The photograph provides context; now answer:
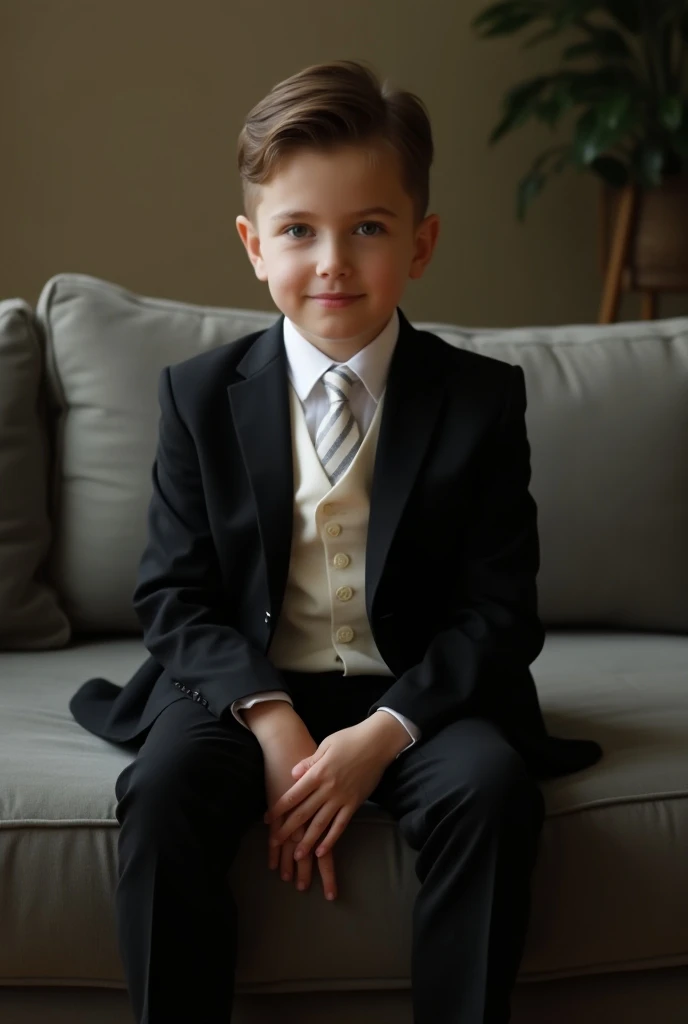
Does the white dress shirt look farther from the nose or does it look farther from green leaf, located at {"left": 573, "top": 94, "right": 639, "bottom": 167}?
green leaf, located at {"left": 573, "top": 94, "right": 639, "bottom": 167}

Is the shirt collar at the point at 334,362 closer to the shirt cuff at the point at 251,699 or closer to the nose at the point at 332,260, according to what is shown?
the nose at the point at 332,260

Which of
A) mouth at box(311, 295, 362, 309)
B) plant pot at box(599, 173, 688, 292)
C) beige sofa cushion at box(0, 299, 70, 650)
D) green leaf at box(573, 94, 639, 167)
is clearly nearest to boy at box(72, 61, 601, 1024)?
mouth at box(311, 295, 362, 309)

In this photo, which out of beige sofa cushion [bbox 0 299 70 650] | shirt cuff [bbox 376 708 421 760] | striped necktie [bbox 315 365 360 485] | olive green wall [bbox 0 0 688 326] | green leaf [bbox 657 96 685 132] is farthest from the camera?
olive green wall [bbox 0 0 688 326]

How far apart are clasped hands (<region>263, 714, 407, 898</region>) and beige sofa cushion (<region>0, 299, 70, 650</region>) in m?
0.65

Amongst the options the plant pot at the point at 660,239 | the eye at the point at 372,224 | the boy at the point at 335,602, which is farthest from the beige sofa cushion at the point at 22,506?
the plant pot at the point at 660,239

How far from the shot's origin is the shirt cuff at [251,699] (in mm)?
1215

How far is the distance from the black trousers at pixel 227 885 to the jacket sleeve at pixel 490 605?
0.09 metres

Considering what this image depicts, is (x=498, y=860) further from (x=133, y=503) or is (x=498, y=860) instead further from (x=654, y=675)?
(x=133, y=503)

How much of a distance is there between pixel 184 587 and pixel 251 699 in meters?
0.18

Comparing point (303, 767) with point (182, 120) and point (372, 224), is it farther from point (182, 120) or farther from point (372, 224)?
point (182, 120)

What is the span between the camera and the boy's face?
123 centimetres

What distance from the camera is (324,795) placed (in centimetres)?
114

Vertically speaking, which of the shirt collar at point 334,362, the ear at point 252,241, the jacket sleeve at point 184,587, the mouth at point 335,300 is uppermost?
the ear at point 252,241

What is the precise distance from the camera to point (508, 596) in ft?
4.27
